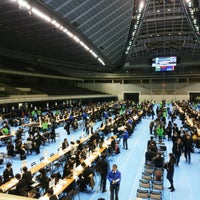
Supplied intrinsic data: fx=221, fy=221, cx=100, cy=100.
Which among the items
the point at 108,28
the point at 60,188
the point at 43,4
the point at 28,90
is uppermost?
the point at 108,28

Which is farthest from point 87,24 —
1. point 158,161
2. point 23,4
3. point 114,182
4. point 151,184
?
point 114,182

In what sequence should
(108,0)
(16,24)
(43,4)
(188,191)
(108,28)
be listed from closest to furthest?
(188,191), (43,4), (108,0), (16,24), (108,28)

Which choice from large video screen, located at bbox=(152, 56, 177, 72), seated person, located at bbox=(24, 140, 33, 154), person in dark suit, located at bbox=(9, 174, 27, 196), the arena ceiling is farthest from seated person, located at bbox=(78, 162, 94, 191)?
large video screen, located at bbox=(152, 56, 177, 72)

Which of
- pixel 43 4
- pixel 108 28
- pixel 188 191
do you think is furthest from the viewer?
pixel 108 28

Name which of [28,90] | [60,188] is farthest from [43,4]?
[28,90]

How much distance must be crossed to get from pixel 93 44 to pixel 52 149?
58.9ft

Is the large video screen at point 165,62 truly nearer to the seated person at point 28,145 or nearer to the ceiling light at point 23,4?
the ceiling light at point 23,4

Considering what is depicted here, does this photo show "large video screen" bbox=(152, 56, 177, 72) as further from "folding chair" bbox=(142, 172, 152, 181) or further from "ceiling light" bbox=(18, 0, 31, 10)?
"folding chair" bbox=(142, 172, 152, 181)

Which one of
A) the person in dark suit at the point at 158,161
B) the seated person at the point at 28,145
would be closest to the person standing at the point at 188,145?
the person in dark suit at the point at 158,161

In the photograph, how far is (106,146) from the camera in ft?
46.0

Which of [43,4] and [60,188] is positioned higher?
[43,4]

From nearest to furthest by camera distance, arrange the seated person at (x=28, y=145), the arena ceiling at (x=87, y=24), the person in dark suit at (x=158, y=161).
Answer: the person in dark suit at (x=158, y=161) → the seated person at (x=28, y=145) → the arena ceiling at (x=87, y=24)

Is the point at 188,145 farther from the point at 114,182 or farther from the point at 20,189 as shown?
the point at 20,189

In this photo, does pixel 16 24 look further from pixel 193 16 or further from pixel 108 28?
pixel 193 16
